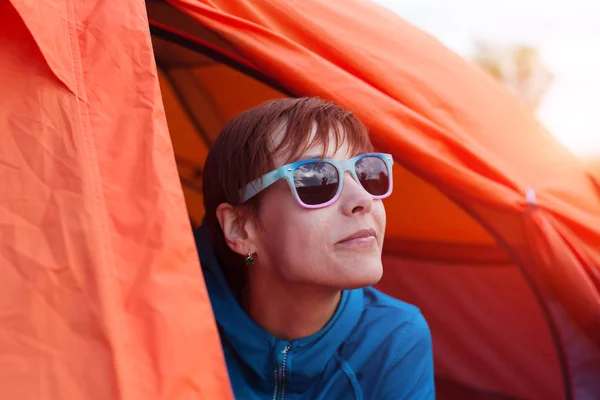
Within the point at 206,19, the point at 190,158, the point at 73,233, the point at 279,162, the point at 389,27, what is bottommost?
the point at 190,158

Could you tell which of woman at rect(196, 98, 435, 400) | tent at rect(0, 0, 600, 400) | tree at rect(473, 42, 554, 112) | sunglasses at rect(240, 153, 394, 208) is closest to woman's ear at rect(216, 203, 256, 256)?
woman at rect(196, 98, 435, 400)

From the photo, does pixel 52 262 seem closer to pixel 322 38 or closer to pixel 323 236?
pixel 323 236

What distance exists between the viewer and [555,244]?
1231mm

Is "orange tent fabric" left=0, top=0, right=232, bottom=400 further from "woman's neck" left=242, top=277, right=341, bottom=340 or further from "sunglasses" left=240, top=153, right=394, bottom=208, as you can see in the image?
"woman's neck" left=242, top=277, right=341, bottom=340

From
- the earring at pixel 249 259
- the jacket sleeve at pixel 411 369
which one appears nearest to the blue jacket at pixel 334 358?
the jacket sleeve at pixel 411 369

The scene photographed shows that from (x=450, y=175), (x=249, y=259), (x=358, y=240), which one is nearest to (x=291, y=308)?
(x=249, y=259)

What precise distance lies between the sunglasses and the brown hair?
0.03m

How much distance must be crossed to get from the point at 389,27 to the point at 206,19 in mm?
495

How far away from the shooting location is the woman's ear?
119 cm

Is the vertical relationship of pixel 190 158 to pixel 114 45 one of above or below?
below

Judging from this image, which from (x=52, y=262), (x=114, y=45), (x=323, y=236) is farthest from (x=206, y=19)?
(x=52, y=262)

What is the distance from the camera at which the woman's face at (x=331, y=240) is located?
41.7 inches

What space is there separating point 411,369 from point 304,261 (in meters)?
0.33

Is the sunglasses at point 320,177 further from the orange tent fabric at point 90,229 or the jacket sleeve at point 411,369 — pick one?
the jacket sleeve at point 411,369
